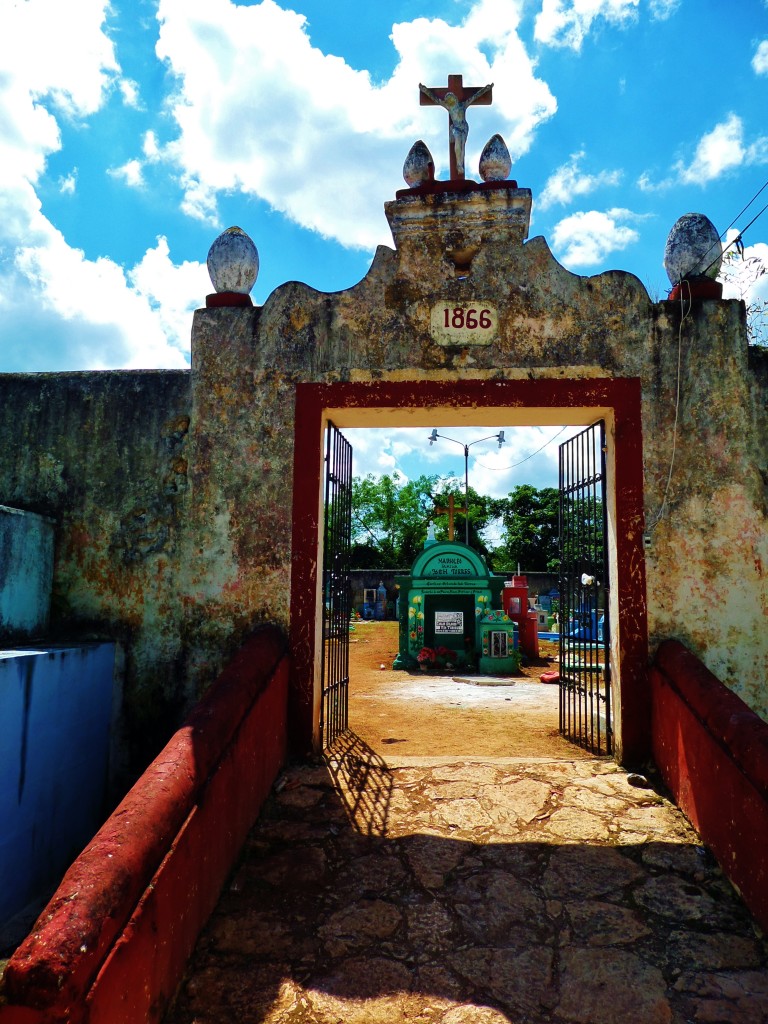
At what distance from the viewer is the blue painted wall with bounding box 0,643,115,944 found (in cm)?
387

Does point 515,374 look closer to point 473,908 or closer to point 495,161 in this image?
point 495,161

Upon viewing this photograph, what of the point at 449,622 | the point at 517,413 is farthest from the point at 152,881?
the point at 449,622

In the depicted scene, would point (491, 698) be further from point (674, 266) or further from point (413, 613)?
point (674, 266)

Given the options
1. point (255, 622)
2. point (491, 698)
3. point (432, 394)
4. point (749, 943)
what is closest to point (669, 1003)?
point (749, 943)

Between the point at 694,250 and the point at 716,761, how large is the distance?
3601mm

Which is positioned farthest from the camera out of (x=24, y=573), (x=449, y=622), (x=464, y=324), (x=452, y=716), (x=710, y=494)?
→ (x=449, y=622)

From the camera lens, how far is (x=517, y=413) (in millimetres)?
5180

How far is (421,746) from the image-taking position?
19.6 ft

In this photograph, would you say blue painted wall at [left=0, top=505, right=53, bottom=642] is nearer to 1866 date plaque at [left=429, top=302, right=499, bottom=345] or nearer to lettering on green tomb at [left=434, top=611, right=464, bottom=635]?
1866 date plaque at [left=429, top=302, right=499, bottom=345]

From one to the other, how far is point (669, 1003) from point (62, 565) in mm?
4754

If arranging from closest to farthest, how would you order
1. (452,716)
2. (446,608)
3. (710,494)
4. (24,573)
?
(710,494)
(24,573)
(452,716)
(446,608)

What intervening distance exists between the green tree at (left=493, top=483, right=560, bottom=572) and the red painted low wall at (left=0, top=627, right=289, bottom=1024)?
3542 centimetres

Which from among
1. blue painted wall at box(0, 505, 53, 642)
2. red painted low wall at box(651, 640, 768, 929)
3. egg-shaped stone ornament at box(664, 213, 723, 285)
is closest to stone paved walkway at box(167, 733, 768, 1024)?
red painted low wall at box(651, 640, 768, 929)

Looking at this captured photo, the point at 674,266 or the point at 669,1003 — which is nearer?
the point at 669,1003
